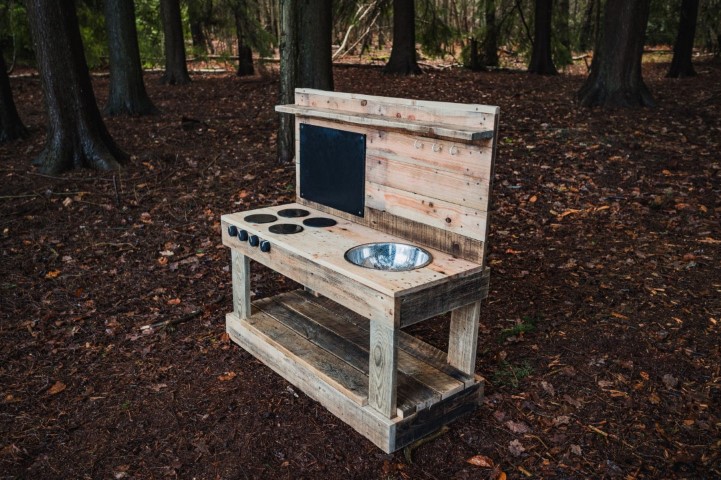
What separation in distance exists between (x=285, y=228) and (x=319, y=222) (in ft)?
0.86

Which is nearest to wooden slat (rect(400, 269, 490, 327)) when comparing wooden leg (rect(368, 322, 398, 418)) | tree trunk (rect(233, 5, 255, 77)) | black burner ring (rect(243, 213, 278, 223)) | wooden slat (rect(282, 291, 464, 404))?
wooden leg (rect(368, 322, 398, 418))

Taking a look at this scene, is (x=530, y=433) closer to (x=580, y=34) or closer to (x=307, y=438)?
(x=307, y=438)

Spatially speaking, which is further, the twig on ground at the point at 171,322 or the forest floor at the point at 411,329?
the twig on ground at the point at 171,322

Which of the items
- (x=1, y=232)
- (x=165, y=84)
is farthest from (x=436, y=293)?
(x=165, y=84)

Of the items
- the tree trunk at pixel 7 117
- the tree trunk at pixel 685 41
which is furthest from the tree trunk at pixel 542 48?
the tree trunk at pixel 7 117

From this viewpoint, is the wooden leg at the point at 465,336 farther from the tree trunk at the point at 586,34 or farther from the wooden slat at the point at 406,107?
the tree trunk at the point at 586,34

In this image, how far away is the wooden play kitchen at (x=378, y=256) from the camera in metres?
3.15

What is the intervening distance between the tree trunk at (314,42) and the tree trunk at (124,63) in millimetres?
4111

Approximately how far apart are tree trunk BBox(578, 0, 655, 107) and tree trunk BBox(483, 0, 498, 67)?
6237mm

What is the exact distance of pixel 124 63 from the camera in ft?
34.5

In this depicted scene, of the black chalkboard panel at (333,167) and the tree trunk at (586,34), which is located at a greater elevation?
the tree trunk at (586,34)

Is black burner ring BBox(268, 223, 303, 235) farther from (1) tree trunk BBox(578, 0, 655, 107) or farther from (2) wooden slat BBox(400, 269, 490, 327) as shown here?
(1) tree trunk BBox(578, 0, 655, 107)

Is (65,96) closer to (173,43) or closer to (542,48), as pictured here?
(173,43)

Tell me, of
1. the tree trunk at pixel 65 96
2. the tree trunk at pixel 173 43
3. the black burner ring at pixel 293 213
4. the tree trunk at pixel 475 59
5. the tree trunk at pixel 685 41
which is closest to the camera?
the black burner ring at pixel 293 213
